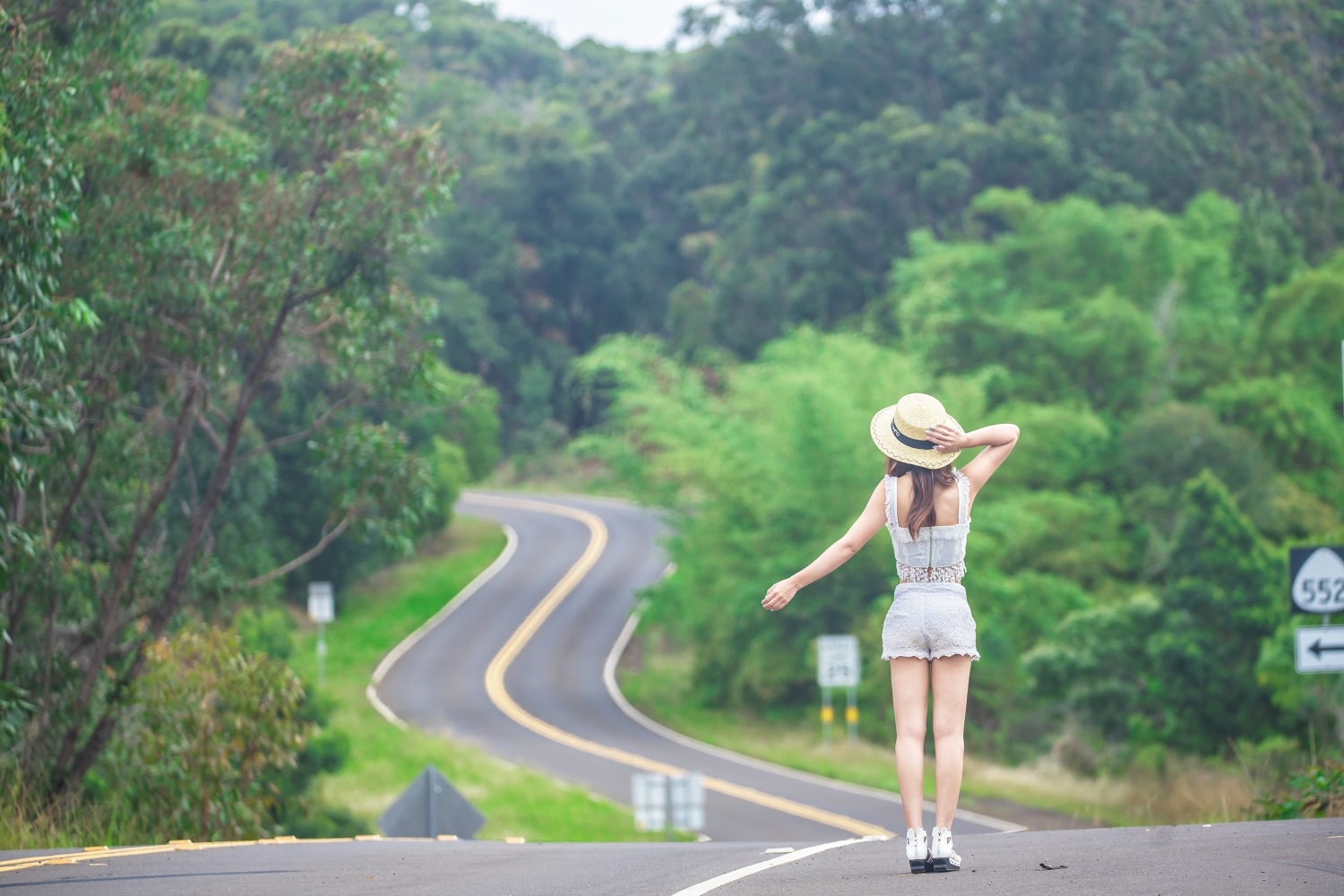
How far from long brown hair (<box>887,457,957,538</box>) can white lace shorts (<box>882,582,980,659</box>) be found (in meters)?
0.25

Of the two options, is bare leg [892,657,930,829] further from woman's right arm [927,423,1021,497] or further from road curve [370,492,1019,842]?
road curve [370,492,1019,842]

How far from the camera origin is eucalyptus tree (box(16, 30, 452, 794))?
1500 cm

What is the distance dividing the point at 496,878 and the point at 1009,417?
116 feet

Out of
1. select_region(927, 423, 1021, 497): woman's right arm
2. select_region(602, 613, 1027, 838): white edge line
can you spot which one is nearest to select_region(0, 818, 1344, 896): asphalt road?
select_region(927, 423, 1021, 497): woman's right arm

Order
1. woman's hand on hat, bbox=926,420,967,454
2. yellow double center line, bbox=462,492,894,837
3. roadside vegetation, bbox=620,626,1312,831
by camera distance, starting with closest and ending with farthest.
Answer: woman's hand on hat, bbox=926,420,967,454
roadside vegetation, bbox=620,626,1312,831
yellow double center line, bbox=462,492,894,837

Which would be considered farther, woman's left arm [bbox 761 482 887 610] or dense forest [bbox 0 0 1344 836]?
dense forest [bbox 0 0 1344 836]

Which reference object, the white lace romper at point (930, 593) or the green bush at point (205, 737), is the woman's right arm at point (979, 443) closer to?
the white lace romper at point (930, 593)

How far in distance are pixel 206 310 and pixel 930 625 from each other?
1138 cm

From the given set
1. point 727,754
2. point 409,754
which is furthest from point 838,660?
point 409,754

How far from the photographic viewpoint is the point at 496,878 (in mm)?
6234

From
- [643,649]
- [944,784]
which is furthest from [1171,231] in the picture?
[944,784]

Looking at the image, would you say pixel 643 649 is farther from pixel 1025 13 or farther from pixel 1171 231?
pixel 1025 13

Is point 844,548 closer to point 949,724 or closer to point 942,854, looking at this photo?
point 949,724

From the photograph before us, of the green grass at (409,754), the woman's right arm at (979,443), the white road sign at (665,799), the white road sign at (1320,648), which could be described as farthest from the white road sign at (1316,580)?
the green grass at (409,754)
